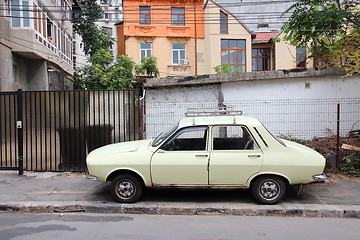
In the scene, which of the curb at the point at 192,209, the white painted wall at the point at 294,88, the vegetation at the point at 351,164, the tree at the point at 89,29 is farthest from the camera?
the tree at the point at 89,29

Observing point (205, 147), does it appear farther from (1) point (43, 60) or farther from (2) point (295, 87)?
(1) point (43, 60)

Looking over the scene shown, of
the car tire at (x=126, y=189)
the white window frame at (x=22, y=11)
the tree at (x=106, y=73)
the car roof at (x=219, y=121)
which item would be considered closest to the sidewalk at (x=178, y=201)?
the car tire at (x=126, y=189)

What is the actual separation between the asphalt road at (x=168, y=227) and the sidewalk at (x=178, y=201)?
17 centimetres

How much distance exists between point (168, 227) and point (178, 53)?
93.4 ft

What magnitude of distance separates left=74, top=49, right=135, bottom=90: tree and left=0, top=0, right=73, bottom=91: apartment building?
2.00m

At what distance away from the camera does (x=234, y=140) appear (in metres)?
6.73

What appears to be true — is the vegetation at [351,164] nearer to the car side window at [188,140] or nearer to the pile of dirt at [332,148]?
the pile of dirt at [332,148]

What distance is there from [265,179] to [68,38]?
85.2ft

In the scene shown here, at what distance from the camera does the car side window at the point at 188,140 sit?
655 cm

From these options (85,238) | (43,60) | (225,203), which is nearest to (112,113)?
(225,203)

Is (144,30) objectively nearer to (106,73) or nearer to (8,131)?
(106,73)

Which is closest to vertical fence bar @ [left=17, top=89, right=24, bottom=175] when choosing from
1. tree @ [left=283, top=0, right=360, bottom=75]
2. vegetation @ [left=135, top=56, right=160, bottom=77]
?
tree @ [left=283, top=0, right=360, bottom=75]

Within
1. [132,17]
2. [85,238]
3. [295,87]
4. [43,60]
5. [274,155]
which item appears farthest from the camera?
[132,17]

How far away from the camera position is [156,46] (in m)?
32.3
